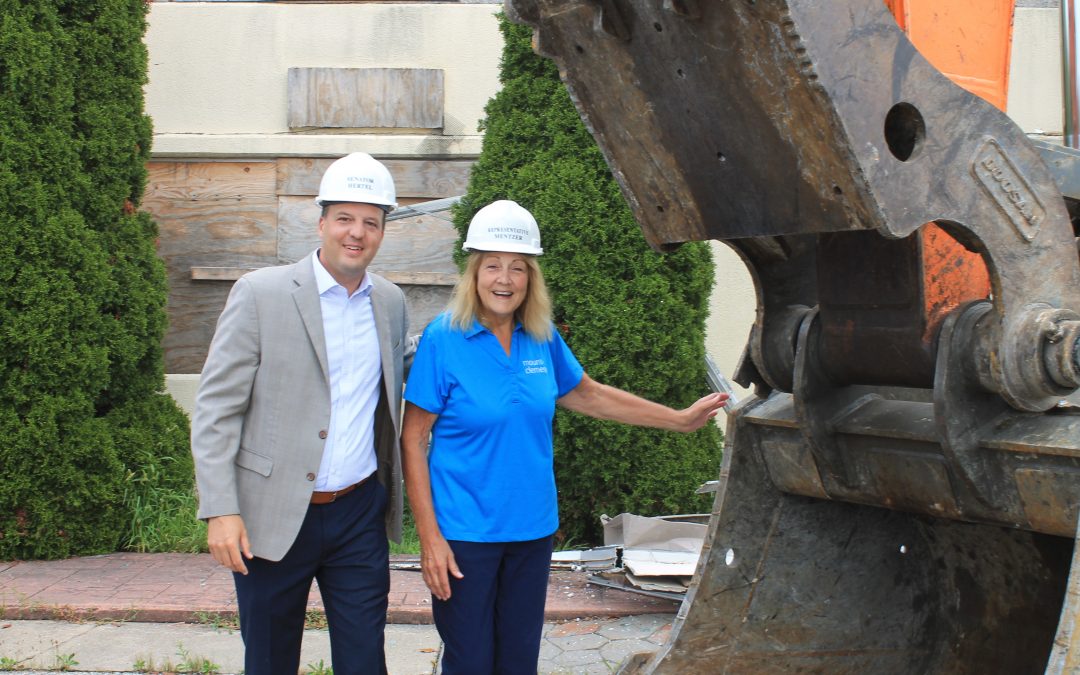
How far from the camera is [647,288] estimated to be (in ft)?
18.5

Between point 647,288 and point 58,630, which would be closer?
point 58,630

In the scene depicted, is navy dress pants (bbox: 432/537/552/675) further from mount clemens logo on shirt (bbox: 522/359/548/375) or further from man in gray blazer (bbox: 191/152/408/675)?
mount clemens logo on shirt (bbox: 522/359/548/375)

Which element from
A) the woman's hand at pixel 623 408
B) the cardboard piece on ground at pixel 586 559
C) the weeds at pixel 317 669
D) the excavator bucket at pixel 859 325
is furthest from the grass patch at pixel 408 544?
the excavator bucket at pixel 859 325

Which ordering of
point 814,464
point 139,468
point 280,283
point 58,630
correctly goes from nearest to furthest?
point 814,464, point 280,283, point 58,630, point 139,468

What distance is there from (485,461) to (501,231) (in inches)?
27.5

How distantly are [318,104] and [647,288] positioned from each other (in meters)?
2.79

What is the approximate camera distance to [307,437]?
3150mm

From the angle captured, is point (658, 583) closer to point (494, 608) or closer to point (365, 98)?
point (494, 608)

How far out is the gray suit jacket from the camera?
10.1 feet

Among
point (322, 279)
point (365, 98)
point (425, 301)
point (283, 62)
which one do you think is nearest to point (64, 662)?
point (322, 279)

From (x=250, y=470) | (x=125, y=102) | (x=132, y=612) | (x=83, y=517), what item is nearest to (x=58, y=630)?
(x=132, y=612)

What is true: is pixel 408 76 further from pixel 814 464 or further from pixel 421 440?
pixel 814 464

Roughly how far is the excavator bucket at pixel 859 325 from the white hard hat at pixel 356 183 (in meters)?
0.84

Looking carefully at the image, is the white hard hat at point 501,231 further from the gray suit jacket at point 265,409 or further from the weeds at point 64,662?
the weeds at point 64,662
